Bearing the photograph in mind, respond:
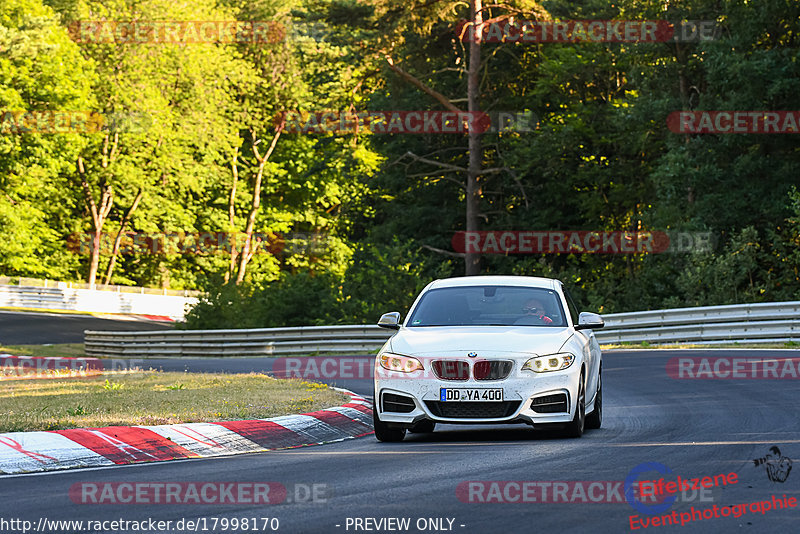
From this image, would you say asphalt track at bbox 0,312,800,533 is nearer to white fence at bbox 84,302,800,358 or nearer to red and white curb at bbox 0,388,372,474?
red and white curb at bbox 0,388,372,474

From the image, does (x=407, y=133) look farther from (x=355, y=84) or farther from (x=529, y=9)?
(x=529, y=9)

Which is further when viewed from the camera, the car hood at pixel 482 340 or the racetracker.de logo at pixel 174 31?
the racetracker.de logo at pixel 174 31

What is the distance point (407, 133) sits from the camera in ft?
153

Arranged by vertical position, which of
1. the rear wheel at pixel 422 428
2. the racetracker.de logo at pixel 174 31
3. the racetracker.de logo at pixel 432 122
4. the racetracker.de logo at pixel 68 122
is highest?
the racetracker.de logo at pixel 174 31

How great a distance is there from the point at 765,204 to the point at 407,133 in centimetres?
1645

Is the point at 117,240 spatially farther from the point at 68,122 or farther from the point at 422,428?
the point at 422,428

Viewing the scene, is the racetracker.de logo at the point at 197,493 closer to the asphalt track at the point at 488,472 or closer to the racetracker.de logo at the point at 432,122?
the asphalt track at the point at 488,472

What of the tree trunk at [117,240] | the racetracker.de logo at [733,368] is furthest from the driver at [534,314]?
the tree trunk at [117,240]

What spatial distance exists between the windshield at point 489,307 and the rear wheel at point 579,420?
1060 mm

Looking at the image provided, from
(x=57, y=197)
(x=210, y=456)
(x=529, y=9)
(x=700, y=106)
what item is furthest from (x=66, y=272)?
(x=210, y=456)

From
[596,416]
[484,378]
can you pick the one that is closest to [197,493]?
[484,378]

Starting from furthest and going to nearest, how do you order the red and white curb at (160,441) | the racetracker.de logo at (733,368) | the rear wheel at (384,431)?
the racetracker.de logo at (733,368) < the rear wheel at (384,431) < the red and white curb at (160,441)

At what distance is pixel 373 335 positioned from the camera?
102 ft

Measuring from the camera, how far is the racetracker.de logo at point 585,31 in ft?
122
